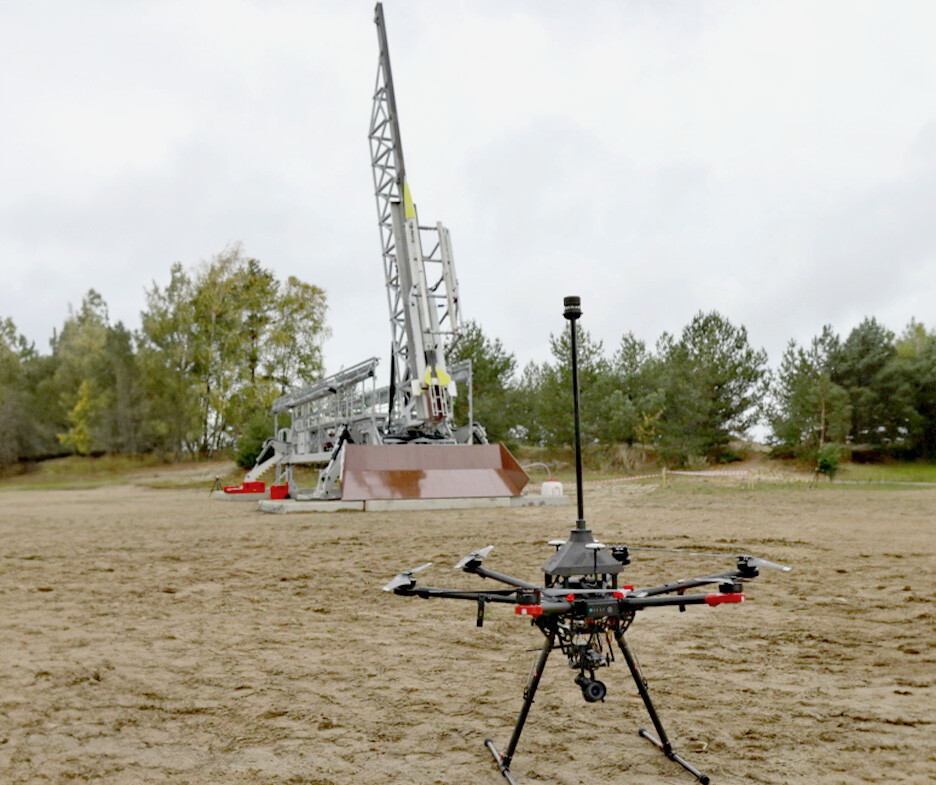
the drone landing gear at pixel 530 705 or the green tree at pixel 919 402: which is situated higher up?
the green tree at pixel 919 402

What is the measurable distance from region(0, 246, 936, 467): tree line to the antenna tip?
29184mm

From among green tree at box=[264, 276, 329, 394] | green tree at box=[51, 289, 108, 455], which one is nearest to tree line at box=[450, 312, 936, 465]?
green tree at box=[264, 276, 329, 394]

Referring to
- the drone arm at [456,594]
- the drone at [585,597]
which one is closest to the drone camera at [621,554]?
the drone at [585,597]

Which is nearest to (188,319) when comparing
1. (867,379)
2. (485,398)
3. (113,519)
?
(485,398)

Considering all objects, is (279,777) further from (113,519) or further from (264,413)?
(264,413)

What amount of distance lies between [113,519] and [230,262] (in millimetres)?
29169

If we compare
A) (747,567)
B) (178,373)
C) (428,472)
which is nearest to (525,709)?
(747,567)

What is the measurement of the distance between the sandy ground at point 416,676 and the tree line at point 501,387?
80.3 feet

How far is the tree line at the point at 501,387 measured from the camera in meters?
37.9

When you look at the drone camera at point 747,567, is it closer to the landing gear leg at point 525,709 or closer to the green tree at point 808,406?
the landing gear leg at point 525,709

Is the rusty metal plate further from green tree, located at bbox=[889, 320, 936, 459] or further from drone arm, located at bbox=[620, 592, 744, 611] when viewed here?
green tree, located at bbox=[889, 320, 936, 459]

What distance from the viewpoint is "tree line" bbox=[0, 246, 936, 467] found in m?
37.9

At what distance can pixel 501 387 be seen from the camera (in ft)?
141

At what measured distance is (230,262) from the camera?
145ft
